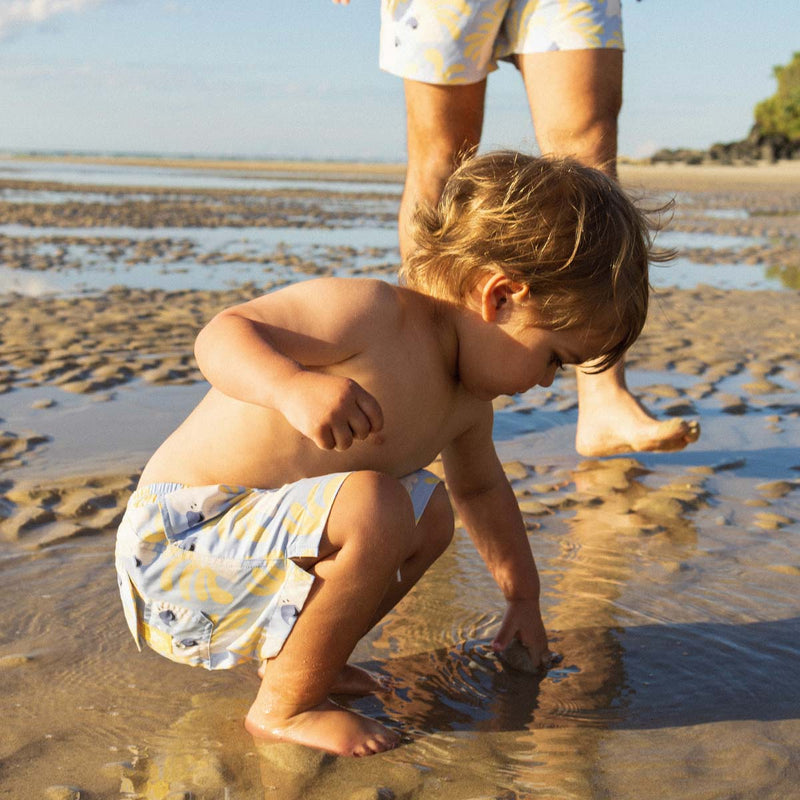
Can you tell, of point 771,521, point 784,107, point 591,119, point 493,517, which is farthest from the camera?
point 784,107

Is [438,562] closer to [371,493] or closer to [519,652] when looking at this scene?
[519,652]

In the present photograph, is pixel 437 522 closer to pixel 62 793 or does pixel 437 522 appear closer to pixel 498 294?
pixel 498 294

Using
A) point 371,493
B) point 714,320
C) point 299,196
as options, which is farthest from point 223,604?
point 299,196

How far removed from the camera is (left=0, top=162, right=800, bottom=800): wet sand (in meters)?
1.58

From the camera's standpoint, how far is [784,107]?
4625cm

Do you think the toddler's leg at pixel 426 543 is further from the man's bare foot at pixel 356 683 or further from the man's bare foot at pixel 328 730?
the man's bare foot at pixel 328 730

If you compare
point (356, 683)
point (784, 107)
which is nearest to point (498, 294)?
point (356, 683)

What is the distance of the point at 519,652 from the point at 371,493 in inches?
22.0

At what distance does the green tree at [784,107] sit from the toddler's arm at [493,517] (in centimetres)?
4759

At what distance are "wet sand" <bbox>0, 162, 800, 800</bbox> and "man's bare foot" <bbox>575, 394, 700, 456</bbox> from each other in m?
0.09

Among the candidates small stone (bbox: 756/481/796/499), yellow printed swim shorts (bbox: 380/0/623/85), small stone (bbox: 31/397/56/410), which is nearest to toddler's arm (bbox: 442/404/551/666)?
small stone (bbox: 756/481/796/499)

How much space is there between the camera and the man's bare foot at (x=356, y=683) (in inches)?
72.0

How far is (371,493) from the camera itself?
1.61m

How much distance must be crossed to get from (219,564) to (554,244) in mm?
766
